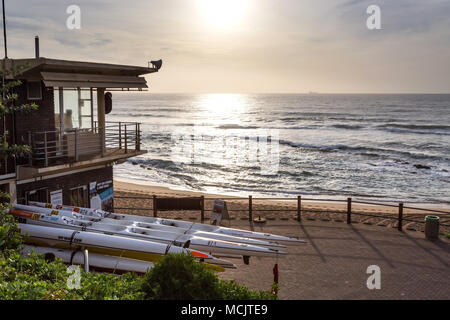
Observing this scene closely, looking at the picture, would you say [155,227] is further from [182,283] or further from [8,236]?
[182,283]

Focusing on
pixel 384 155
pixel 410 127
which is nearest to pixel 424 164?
pixel 384 155

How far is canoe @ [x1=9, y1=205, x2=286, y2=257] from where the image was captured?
38.0ft

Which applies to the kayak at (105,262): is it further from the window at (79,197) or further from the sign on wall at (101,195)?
the sign on wall at (101,195)

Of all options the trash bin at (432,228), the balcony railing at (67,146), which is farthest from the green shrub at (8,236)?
the trash bin at (432,228)

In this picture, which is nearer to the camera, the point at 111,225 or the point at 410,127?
the point at 111,225

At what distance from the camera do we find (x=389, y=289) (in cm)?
1150

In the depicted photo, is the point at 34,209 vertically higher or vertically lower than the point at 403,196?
higher

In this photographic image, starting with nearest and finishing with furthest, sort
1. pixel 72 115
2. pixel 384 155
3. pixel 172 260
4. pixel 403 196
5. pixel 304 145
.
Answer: pixel 172 260 → pixel 72 115 → pixel 403 196 → pixel 384 155 → pixel 304 145

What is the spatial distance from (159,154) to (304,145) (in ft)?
64.6

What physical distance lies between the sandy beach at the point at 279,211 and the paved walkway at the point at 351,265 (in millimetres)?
1466

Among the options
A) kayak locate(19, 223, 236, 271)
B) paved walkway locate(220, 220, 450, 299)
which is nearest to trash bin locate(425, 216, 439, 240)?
paved walkway locate(220, 220, 450, 299)

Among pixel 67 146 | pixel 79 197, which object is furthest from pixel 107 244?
pixel 79 197

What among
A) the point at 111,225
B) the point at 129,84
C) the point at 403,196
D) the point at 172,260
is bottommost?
the point at 403,196

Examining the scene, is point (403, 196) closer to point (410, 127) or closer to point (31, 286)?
point (31, 286)
